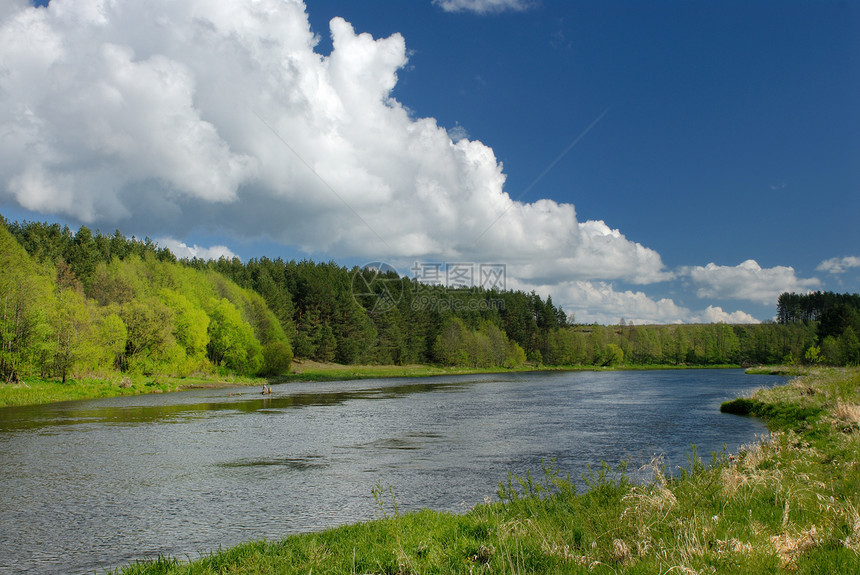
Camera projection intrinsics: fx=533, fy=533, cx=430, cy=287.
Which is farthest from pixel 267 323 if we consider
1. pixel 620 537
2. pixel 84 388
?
pixel 620 537

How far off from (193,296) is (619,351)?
143191 mm

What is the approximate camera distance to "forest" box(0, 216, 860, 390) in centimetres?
5225

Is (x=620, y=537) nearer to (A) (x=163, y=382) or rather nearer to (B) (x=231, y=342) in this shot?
(A) (x=163, y=382)

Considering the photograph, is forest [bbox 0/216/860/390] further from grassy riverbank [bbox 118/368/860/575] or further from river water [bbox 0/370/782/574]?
grassy riverbank [bbox 118/368/860/575]

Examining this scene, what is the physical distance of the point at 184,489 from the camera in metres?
16.7

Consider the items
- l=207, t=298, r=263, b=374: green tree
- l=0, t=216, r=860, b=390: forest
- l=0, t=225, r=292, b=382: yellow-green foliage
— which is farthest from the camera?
l=207, t=298, r=263, b=374: green tree

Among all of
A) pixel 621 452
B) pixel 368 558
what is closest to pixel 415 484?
pixel 368 558

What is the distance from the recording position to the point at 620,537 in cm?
872

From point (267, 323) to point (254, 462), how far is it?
86.4m

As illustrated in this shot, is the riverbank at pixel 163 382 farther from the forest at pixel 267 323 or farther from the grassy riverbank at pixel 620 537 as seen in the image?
the grassy riverbank at pixel 620 537

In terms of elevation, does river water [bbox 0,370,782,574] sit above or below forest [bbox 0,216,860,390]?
below

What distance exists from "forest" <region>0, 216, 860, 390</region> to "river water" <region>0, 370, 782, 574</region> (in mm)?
13835

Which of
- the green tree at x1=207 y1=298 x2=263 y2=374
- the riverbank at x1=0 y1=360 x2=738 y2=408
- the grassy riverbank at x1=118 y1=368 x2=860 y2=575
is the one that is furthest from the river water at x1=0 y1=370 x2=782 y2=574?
the green tree at x1=207 y1=298 x2=263 y2=374

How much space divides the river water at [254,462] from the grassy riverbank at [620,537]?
2.74 metres
